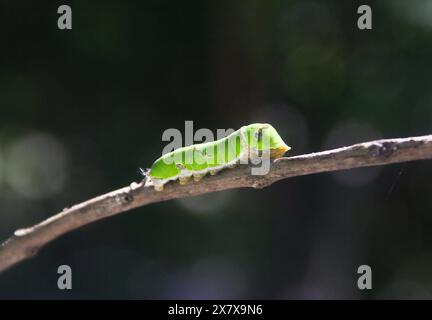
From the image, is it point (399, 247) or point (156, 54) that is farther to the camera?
point (156, 54)

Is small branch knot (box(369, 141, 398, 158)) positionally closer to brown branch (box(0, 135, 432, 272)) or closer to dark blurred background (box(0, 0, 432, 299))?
brown branch (box(0, 135, 432, 272))

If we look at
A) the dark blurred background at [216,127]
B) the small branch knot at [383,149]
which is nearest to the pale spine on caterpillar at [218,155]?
the small branch knot at [383,149]

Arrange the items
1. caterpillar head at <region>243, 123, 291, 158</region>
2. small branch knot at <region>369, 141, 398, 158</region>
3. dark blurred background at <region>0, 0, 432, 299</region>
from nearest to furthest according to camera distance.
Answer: small branch knot at <region>369, 141, 398, 158</region>
caterpillar head at <region>243, 123, 291, 158</region>
dark blurred background at <region>0, 0, 432, 299</region>

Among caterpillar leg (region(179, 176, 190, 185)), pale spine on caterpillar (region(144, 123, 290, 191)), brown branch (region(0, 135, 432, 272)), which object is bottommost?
brown branch (region(0, 135, 432, 272))

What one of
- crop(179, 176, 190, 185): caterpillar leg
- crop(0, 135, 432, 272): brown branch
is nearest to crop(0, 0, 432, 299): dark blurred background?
crop(0, 135, 432, 272): brown branch

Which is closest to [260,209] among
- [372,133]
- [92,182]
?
[372,133]

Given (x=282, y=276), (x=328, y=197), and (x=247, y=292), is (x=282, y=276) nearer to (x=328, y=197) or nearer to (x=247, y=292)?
(x=247, y=292)

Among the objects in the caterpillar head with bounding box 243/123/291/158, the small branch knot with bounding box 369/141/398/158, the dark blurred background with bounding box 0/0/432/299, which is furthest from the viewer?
the dark blurred background with bounding box 0/0/432/299
